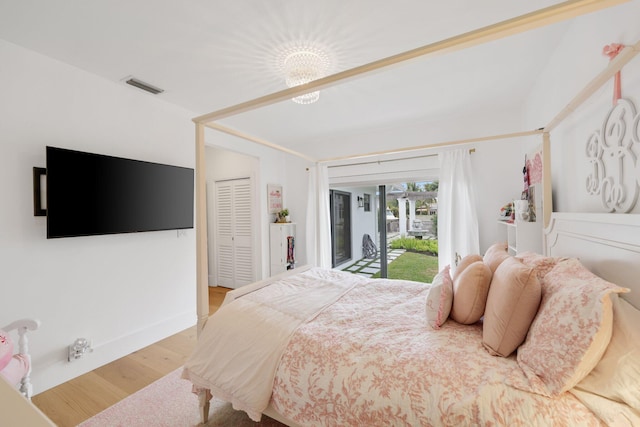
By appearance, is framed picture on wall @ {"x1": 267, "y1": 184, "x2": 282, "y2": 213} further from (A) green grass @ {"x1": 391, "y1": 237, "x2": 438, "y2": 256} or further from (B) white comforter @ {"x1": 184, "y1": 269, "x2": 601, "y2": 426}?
(B) white comforter @ {"x1": 184, "y1": 269, "x2": 601, "y2": 426}

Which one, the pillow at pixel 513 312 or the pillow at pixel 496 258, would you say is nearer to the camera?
the pillow at pixel 513 312

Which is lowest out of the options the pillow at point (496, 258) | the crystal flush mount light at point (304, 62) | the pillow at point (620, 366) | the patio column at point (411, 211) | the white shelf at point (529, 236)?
the pillow at point (620, 366)

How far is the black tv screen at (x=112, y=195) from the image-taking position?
1947 mm

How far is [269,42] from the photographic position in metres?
1.83

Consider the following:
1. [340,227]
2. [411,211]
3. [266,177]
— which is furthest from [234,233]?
[411,211]

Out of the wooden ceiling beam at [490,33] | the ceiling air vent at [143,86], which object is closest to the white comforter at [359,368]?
the wooden ceiling beam at [490,33]

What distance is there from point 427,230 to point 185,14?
333cm

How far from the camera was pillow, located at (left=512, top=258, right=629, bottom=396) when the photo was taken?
2.80 ft

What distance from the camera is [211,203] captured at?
4.76 metres

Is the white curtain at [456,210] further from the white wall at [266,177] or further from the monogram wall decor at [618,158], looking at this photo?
the white wall at [266,177]

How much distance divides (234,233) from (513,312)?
13.4ft

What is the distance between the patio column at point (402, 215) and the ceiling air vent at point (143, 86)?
314cm

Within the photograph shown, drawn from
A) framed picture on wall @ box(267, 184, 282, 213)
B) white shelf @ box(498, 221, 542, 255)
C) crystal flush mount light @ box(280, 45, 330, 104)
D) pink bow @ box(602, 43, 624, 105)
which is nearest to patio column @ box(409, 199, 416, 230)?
white shelf @ box(498, 221, 542, 255)

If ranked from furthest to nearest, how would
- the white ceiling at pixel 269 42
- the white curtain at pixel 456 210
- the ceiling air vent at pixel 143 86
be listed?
the white curtain at pixel 456 210
the ceiling air vent at pixel 143 86
the white ceiling at pixel 269 42
